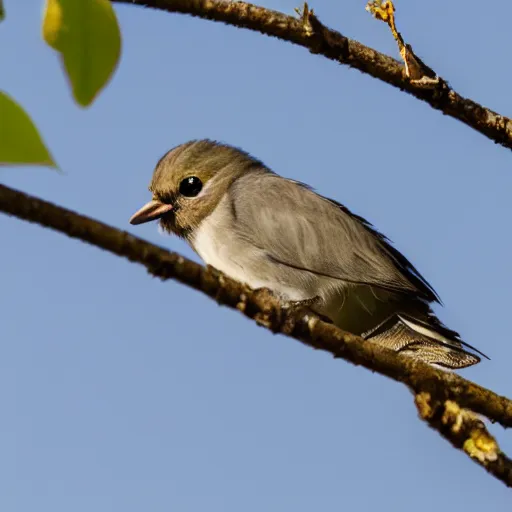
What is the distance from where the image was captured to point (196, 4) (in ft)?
11.9

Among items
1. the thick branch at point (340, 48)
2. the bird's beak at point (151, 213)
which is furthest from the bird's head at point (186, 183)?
the thick branch at point (340, 48)

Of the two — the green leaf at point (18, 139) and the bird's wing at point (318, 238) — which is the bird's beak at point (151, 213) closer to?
the bird's wing at point (318, 238)

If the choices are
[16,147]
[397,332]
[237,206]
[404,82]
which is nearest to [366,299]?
[397,332]

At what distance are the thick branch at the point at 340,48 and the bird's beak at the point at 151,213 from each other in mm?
2327

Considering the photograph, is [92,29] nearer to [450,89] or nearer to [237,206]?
[450,89]

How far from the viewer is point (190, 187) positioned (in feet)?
19.4

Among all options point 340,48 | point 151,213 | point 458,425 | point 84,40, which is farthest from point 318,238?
point 84,40

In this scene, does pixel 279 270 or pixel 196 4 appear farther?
pixel 279 270

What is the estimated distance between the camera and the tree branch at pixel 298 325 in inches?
76.6

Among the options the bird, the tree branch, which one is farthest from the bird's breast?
the tree branch

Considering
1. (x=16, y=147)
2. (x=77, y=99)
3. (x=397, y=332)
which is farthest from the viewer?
(x=397, y=332)

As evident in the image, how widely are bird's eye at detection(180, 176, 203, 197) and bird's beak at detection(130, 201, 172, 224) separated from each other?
14 cm

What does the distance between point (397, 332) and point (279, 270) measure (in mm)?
735

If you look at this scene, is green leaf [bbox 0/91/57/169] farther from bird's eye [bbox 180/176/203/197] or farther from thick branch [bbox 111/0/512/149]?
bird's eye [bbox 180/176/203/197]
